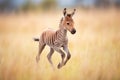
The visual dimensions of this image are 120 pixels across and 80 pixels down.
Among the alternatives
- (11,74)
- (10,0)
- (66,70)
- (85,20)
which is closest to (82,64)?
(66,70)

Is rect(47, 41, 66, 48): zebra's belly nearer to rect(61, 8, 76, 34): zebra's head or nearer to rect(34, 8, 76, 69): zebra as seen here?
rect(34, 8, 76, 69): zebra

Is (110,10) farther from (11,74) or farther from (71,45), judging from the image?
(11,74)

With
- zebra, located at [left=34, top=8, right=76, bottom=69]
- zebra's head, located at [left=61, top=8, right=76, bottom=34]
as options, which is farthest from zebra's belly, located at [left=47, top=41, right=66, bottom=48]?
zebra's head, located at [left=61, top=8, right=76, bottom=34]

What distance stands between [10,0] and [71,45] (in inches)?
26.6

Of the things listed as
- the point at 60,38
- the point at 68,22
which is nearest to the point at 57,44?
the point at 60,38

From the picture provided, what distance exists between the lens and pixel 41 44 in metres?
3.18

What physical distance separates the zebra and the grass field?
0.12 ft

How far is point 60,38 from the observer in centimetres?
310

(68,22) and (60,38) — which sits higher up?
(68,22)

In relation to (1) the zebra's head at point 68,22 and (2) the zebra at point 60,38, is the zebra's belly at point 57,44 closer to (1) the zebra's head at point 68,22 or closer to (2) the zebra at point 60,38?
(2) the zebra at point 60,38

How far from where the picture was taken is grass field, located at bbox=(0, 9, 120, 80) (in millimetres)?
3184

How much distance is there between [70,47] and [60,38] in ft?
0.43

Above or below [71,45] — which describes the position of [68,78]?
below

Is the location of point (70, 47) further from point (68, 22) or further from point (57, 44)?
point (68, 22)
